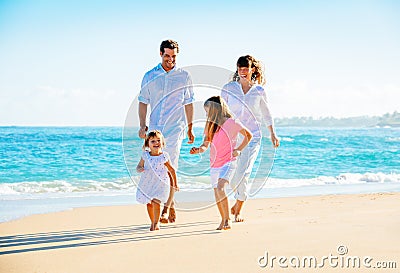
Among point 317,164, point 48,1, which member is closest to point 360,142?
point 317,164

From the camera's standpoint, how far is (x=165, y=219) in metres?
5.25

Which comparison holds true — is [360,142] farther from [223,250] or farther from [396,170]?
[223,250]

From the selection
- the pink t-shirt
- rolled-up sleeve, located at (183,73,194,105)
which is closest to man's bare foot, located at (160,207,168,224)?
the pink t-shirt

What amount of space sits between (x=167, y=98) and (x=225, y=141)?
0.86 meters

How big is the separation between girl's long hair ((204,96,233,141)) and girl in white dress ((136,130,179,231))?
1.66 feet

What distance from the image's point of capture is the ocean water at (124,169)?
8.22 metres

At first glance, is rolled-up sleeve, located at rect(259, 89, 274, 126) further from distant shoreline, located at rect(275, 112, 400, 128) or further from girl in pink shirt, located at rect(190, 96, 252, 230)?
distant shoreline, located at rect(275, 112, 400, 128)

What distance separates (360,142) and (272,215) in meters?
22.5

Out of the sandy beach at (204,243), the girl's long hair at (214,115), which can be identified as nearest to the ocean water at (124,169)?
the sandy beach at (204,243)

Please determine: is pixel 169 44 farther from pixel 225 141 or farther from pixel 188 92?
pixel 225 141

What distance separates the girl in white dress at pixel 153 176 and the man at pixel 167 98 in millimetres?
371

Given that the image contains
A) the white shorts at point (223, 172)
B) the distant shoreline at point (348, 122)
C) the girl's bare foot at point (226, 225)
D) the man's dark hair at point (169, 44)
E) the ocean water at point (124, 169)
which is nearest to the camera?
the girl's bare foot at point (226, 225)

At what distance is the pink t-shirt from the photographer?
4840mm

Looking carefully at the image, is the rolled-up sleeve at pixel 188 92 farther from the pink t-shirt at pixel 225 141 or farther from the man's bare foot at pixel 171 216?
the man's bare foot at pixel 171 216
